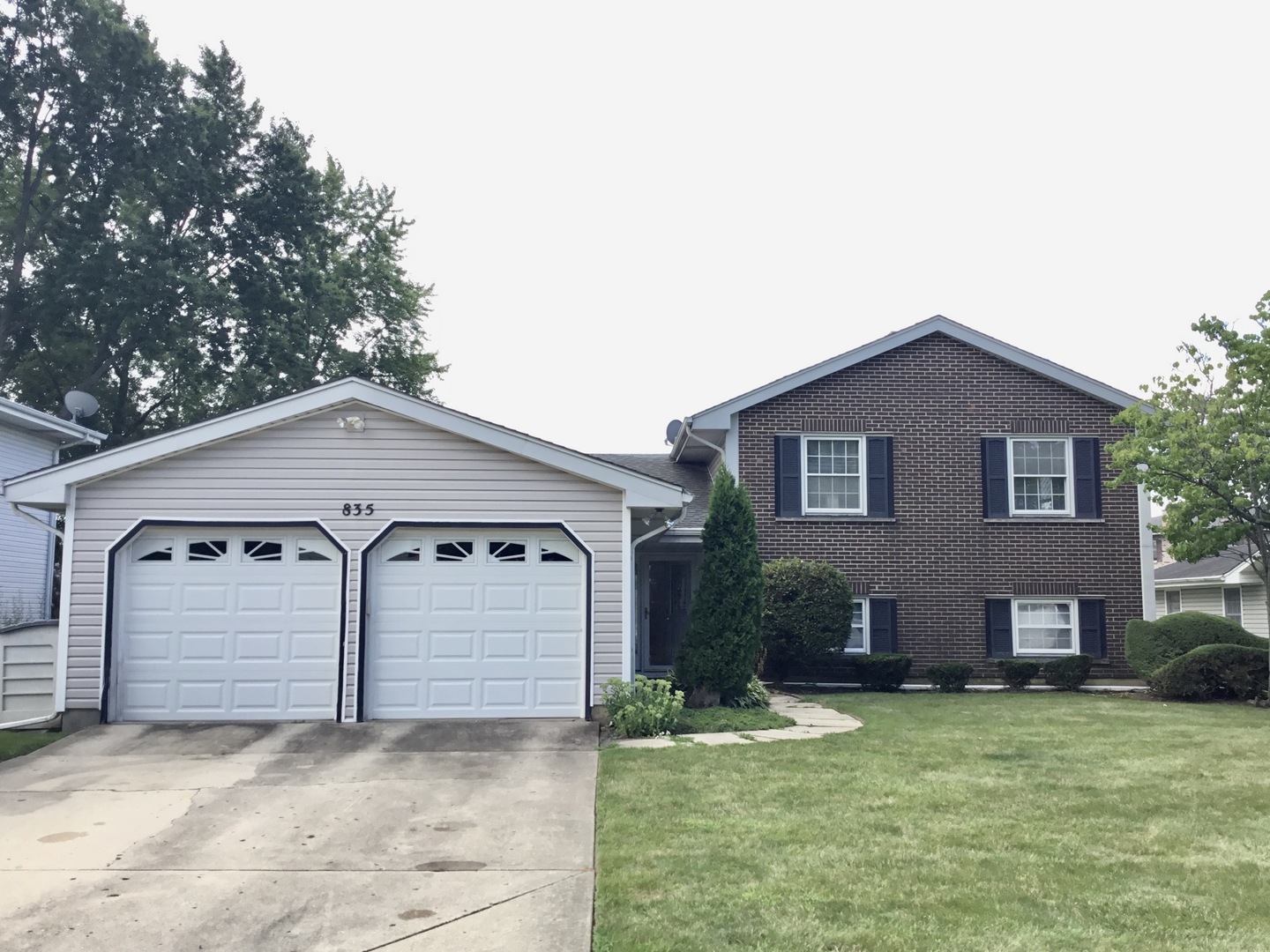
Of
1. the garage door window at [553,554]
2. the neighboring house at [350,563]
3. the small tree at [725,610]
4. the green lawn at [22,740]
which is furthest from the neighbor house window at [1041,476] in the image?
the green lawn at [22,740]

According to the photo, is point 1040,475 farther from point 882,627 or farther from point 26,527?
A: point 26,527

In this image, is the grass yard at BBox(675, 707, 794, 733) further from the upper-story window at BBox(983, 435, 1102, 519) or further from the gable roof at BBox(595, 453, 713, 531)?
the upper-story window at BBox(983, 435, 1102, 519)

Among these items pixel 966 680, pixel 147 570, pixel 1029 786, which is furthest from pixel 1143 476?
pixel 147 570

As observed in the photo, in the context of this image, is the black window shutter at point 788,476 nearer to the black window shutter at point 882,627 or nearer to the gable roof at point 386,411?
the black window shutter at point 882,627

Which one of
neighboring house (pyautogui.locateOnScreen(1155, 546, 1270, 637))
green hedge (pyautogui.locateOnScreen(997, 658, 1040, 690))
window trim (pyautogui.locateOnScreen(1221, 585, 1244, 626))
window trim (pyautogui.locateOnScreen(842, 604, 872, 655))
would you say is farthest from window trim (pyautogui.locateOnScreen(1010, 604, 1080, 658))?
window trim (pyautogui.locateOnScreen(1221, 585, 1244, 626))

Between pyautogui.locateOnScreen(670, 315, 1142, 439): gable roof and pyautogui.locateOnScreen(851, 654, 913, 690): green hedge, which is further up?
pyautogui.locateOnScreen(670, 315, 1142, 439): gable roof

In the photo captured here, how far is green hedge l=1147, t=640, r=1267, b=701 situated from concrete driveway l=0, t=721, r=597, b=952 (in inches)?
391

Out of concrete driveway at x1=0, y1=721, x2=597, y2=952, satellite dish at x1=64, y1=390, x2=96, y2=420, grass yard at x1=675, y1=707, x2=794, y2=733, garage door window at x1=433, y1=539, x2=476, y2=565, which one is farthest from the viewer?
satellite dish at x1=64, y1=390, x2=96, y2=420

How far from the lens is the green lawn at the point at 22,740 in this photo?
10727 mm

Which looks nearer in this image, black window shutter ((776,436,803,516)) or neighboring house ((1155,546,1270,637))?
black window shutter ((776,436,803,516))

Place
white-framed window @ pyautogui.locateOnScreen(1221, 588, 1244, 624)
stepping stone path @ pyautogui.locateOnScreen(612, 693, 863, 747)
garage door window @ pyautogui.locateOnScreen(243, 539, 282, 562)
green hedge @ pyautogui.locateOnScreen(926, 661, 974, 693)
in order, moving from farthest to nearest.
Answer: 1. white-framed window @ pyautogui.locateOnScreen(1221, 588, 1244, 624)
2. green hedge @ pyautogui.locateOnScreen(926, 661, 974, 693)
3. garage door window @ pyautogui.locateOnScreen(243, 539, 282, 562)
4. stepping stone path @ pyautogui.locateOnScreen(612, 693, 863, 747)

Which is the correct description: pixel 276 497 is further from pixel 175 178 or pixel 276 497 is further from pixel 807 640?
pixel 175 178

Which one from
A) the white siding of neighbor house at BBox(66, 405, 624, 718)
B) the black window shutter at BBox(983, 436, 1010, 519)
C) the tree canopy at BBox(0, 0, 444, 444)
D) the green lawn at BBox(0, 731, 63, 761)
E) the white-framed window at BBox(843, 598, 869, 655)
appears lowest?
the green lawn at BBox(0, 731, 63, 761)

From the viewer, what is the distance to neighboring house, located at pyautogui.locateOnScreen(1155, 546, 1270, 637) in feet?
92.9
